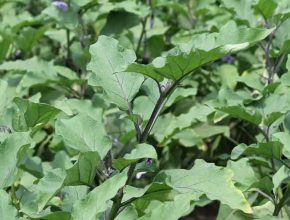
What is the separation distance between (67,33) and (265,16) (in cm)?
110

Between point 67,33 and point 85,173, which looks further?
point 67,33

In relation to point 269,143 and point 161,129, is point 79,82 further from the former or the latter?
point 269,143

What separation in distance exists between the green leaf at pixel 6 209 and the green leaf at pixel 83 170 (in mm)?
154

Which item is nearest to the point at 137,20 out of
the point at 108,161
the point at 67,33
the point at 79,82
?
the point at 67,33

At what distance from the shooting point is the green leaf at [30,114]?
1.72 metres

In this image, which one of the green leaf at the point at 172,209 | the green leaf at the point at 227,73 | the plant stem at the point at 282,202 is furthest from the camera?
the green leaf at the point at 227,73

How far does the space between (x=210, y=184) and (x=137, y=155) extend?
179 mm

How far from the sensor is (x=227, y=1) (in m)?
2.65

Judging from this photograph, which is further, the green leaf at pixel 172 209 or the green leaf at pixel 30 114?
the green leaf at pixel 30 114

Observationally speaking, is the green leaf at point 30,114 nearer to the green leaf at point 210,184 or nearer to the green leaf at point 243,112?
the green leaf at point 210,184

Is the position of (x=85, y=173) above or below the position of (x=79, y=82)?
above

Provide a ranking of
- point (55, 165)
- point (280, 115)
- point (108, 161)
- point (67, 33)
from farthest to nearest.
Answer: point (67, 33) → point (55, 165) → point (280, 115) → point (108, 161)

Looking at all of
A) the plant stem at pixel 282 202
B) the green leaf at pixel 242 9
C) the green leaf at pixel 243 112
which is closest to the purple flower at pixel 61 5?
the green leaf at pixel 242 9

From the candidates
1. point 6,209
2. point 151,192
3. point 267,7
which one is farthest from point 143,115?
point 267,7
